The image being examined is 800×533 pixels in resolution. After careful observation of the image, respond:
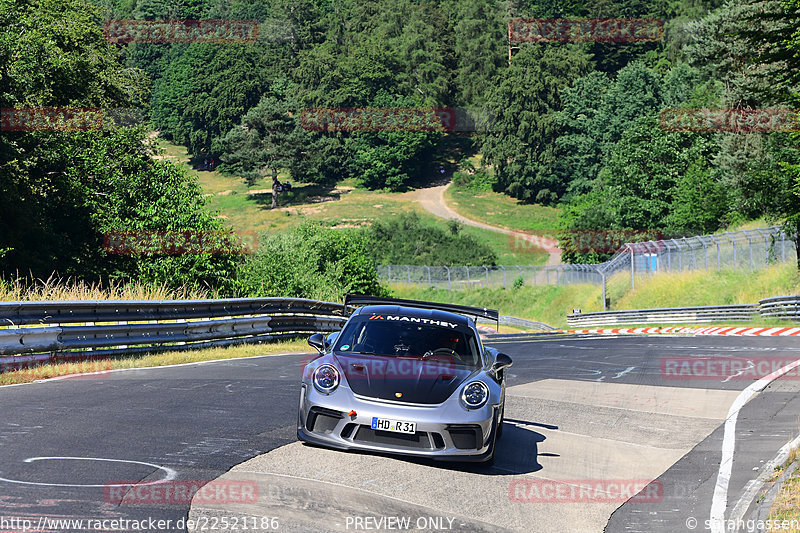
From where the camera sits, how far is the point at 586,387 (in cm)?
1512

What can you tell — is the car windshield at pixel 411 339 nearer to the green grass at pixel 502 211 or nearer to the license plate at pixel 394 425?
the license plate at pixel 394 425

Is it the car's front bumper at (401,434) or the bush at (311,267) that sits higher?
the car's front bumper at (401,434)

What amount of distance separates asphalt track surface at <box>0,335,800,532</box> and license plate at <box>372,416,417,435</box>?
0.36 m

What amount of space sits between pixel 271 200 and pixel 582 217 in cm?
4662

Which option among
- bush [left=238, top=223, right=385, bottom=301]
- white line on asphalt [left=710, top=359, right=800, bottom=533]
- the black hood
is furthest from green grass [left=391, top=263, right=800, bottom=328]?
the black hood

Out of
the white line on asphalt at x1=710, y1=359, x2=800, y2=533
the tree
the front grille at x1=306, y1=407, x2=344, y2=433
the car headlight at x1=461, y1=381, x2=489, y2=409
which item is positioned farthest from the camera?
the tree

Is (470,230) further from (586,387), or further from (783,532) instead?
(783,532)

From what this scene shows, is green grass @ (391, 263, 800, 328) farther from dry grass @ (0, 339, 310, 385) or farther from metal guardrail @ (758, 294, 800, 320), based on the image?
dry grass @ (0, 339, 310, 385)

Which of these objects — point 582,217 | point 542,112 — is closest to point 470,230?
point 582,217

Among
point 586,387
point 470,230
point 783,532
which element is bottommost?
point 470,230

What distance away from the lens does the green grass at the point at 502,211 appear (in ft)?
348

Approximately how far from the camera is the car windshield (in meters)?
9.09

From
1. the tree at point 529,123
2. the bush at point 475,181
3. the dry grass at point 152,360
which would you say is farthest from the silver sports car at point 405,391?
the bush at point 475,181

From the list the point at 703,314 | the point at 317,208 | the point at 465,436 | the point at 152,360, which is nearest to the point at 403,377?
the point at 465,436
